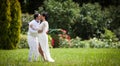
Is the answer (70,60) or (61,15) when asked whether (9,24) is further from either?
(70,60)

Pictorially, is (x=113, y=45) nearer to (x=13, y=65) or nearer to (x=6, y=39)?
(x=6, y=39)

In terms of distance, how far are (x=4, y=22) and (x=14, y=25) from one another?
1.81ft

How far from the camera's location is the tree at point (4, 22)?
17406 mm

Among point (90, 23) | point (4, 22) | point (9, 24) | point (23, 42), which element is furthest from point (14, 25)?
point (90, 23)

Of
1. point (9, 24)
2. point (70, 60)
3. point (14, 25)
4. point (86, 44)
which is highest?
point (70, 60)

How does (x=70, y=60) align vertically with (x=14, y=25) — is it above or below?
above

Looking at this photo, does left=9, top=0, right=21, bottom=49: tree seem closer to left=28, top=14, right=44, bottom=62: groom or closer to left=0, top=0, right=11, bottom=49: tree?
left=0, top=0, right=11, bottom=49: tree

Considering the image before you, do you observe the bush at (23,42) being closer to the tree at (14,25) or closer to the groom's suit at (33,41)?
the tree at (14,25)

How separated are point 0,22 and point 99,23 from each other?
733 cm

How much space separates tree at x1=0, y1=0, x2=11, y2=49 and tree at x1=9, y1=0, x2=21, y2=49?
21 centimetres

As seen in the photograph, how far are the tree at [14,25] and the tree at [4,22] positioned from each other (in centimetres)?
21

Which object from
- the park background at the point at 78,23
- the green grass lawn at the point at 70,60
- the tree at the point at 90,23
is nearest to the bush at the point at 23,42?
the park background at the point at 78,23

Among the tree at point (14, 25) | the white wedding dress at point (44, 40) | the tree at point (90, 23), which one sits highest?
the white wedding dress at point (44, 40)

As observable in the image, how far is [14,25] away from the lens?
17859 mm
